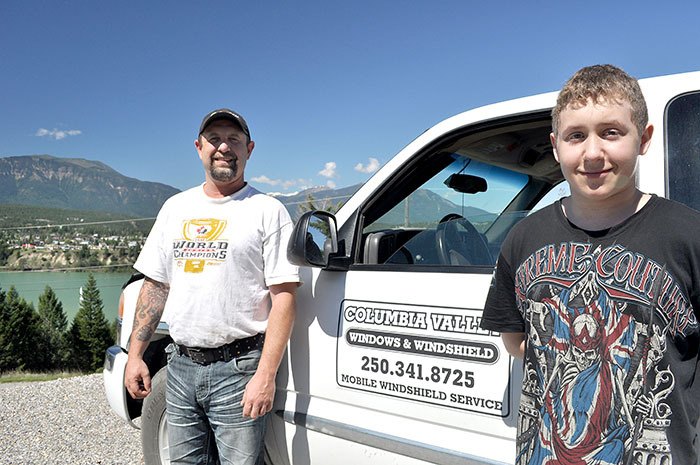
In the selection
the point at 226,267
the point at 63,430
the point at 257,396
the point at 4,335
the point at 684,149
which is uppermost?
the point at 684,149

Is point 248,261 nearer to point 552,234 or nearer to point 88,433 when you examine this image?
point 552,234

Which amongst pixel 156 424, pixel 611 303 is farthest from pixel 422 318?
pixel 156 424

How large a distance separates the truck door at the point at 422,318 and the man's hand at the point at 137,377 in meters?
0.71

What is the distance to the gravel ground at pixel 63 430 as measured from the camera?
5012mm

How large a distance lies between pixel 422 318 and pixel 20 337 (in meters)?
68.2

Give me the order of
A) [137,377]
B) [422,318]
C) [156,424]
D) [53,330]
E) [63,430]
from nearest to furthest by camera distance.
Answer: [422,318] → [137,377] → [156,424] → [63,430] → [53,330]

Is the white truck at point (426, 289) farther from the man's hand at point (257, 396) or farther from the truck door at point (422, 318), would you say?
the man's hand at point (257, 396)

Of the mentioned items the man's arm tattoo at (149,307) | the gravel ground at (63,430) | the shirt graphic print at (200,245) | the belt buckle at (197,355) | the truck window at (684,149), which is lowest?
the gravel ground at (63,430)

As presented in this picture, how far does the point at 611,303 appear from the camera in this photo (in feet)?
4.28

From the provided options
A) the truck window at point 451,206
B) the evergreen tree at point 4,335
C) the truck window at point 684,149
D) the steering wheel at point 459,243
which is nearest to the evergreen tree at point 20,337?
the evergreen tree at point 4,335

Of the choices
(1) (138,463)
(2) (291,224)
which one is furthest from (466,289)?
(1) (138,463)

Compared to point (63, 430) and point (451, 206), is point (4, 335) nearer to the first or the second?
point (63, 430)

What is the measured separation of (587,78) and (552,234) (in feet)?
1.20

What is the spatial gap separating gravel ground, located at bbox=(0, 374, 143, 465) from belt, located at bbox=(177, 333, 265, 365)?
2.79 m
